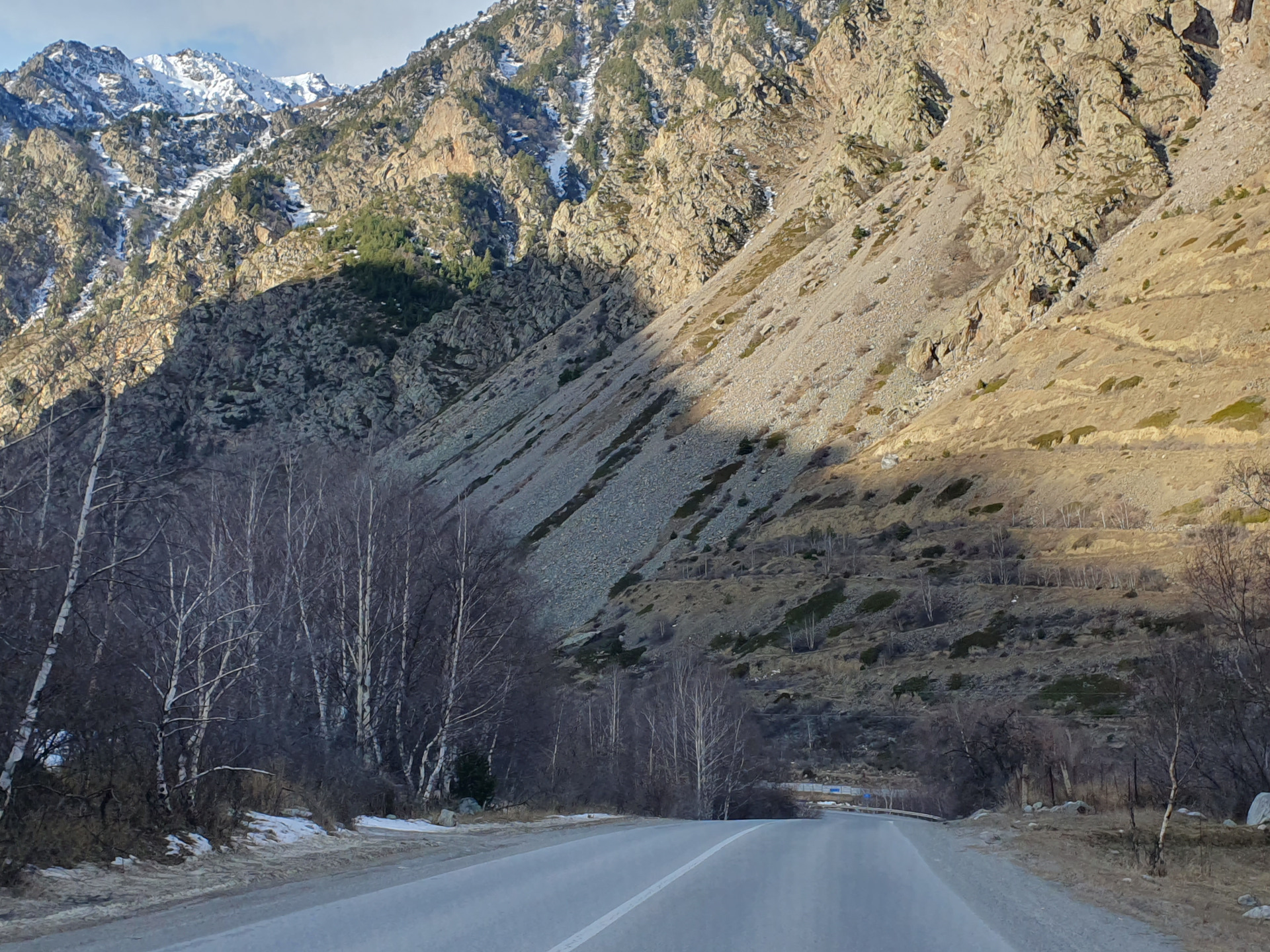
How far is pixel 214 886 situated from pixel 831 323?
94537 millimetres

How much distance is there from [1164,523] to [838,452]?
31427 millimetres

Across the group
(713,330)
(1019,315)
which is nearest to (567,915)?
(1019,315)

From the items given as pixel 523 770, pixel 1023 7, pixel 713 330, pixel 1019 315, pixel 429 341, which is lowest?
pixel 523 770

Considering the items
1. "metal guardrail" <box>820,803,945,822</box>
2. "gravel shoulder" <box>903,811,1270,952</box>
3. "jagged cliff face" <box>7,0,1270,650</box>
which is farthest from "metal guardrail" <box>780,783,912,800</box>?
"jagged cliff face" <box>7,0,1270,650</box>

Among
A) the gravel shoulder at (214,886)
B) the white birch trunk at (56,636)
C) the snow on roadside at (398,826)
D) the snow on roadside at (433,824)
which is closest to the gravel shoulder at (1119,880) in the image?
the gravel shoulder at (214,886)

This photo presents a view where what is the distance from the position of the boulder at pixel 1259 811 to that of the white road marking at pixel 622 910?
12.5m

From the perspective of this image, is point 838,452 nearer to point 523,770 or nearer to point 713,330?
point 713,330

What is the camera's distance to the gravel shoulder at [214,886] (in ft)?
24.0

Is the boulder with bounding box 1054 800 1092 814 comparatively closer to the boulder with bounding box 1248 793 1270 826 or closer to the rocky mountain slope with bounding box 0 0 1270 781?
the boulder with bounding box 1248 793 1270 826

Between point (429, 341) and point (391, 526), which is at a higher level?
point (429, 341)

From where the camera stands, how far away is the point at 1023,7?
129000 millimetres

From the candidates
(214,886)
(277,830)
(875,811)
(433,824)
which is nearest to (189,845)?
(277,830)

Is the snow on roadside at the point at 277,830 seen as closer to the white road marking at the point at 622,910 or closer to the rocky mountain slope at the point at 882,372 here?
the white road marking at the point at 622,910

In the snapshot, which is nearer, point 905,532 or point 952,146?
point 905,532
